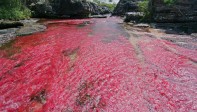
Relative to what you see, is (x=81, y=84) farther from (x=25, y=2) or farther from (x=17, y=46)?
(x=25, y=2)

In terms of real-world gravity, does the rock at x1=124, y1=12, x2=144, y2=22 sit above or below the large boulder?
below

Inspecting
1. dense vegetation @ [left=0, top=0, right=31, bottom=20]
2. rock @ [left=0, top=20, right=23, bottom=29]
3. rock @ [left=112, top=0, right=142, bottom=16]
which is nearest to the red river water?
rock @ [left=0, top=20, right=23, bottom=29]

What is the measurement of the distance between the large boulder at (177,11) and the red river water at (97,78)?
15.1 meters

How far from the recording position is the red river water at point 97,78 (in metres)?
10.3

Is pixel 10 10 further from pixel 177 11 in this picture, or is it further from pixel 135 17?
pixel 177 11

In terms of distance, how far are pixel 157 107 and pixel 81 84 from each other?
420cm

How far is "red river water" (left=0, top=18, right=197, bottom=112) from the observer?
407 inches

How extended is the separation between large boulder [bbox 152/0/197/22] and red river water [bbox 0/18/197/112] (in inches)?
594

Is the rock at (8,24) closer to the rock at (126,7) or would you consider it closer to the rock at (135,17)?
the rock at (135,17)

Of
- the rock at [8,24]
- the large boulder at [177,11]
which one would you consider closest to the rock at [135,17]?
the large boulder at [177,11]

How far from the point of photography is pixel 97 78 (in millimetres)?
13227

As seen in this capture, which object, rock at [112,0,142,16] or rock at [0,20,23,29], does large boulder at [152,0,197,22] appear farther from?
rock at [112,0,142,16]

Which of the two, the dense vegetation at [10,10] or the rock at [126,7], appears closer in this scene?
the dense vegetation at [10,10]

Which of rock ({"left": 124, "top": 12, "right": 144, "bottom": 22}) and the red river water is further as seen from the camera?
rock ({"left": 124, "top": 12, "right": 144, "bottom": 22})
